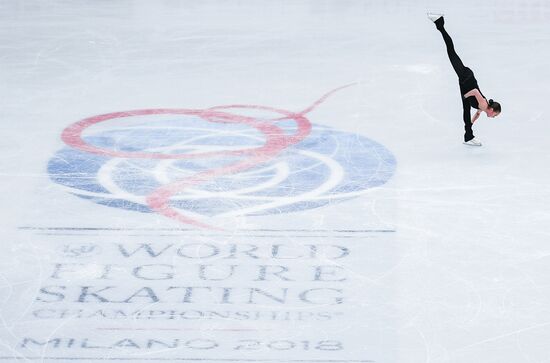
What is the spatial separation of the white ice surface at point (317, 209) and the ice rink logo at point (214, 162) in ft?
0.59

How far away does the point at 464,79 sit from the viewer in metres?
8.73

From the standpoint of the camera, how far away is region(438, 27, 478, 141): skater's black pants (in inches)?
343

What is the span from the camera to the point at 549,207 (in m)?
7.55

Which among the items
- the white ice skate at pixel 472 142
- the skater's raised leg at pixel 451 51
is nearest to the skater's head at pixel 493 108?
the skater's raised leg at pixel 451 51

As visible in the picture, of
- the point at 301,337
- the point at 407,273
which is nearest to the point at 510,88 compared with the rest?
the point at 407,273

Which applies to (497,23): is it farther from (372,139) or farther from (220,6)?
(372,139)

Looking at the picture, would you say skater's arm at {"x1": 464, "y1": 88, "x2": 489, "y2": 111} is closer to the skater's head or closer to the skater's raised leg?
the skater's head

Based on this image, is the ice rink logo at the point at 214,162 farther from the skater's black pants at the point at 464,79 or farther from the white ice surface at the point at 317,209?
the skater's black pants at the point at 464,79

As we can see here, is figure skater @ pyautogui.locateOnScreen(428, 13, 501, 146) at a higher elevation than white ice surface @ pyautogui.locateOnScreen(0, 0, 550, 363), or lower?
higher

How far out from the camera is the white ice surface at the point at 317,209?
5.61 m

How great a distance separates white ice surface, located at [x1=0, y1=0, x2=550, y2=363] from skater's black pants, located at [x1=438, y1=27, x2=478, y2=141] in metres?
0.21

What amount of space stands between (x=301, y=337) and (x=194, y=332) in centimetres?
56

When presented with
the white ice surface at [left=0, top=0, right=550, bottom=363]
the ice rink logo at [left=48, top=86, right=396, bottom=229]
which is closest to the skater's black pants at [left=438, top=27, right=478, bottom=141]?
the white ice surface at [left=0, top=0, right=550, bottom=363]

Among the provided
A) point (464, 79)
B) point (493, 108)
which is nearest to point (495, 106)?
point (493, 108)
